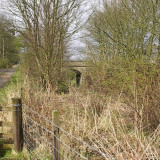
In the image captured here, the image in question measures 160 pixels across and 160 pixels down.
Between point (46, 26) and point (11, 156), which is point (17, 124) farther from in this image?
point (46, 26)

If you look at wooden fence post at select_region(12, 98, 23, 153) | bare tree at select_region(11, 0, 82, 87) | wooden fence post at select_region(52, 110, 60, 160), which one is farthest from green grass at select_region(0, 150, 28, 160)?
bare tree at select_region(11, 0, 82, 87)

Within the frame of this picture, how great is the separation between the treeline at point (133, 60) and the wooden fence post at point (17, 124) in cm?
190

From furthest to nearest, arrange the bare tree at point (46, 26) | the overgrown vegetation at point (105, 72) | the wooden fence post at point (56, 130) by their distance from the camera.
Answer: the bare tree at point (46, 26) < the overgrown vegetation at point (105, 72) < the wooden fence post at point (56, 130)

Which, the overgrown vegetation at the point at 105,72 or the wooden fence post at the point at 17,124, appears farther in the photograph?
the overgrown vegetation at the point at 105,72

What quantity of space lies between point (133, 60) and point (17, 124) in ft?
10.3

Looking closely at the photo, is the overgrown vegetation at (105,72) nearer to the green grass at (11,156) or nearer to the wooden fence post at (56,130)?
the green grass at (11,156)

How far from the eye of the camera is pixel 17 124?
135 inches

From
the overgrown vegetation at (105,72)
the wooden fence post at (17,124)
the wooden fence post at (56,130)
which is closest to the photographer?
the wooden fence post at (56,130)

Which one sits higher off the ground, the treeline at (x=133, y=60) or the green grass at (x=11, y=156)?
the treeline at (x=133, y=60)

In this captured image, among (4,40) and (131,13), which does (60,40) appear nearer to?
(131,13)

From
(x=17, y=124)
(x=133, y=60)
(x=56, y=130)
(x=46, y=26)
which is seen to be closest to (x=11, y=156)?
(x=17, y=124)

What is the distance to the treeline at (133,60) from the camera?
13.4ft

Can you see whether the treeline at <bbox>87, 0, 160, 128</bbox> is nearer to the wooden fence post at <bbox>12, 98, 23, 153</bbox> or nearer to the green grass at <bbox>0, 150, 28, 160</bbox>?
the wooden fence post at <bbox>12, 98, 23, 153</bbox>

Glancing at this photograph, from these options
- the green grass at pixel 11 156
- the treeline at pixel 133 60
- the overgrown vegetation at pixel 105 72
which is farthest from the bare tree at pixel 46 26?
the green grass at pixel 11 156
